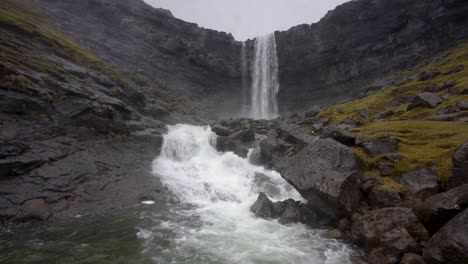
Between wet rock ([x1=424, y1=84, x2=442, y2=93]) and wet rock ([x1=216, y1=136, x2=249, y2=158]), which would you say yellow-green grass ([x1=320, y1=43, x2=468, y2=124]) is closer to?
wet rock ([x1=424, y1=84, x2=442, y2=93])

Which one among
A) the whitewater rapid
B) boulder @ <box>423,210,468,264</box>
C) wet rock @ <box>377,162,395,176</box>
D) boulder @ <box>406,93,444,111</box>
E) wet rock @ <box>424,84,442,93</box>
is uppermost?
wet rock @ <box>424,84,442,93</box>

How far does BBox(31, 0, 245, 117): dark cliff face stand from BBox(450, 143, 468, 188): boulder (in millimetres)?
54241

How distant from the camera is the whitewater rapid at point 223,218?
12.8 metres

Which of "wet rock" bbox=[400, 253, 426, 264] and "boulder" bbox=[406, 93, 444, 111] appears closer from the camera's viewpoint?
"wet rock" bbox=[400, 253, 426, 264]

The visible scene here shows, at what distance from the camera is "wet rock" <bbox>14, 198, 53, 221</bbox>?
54.7 ft

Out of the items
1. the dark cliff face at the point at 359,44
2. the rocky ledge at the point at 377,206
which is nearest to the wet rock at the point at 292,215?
the rocky ledge at the point at 377,206

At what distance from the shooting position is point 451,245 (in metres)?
8.93

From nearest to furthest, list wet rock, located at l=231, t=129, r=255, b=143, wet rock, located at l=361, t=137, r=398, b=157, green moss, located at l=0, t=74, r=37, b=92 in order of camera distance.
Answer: wet rock, located at l=361, t=137, r=398, b=157 < green moss, located at l=0, t=74, r=37, b=92 < wet rock, located at l=231, t=129, r=255, b=143

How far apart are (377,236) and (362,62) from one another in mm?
61544

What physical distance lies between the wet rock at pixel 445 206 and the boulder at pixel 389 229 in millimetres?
602

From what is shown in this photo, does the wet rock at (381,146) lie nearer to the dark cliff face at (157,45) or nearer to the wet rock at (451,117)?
the wet rock at (451,117)

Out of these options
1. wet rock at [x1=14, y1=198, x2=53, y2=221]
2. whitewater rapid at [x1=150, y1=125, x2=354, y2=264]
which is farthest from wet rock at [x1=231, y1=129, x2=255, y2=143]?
wet rock at [x1=14, y1=198, x2=53, y2=221]

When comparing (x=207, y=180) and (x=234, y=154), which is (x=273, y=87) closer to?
(x=234, y=154)

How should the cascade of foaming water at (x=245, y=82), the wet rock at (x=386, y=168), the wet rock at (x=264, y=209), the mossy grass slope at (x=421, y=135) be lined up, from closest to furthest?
the mossy grass slope at (x=421, y=135), the wet rock at (x=386, y=168), the wet rock at (x=264, y=209), the cascade of foaming water at (x=245, y=82)
